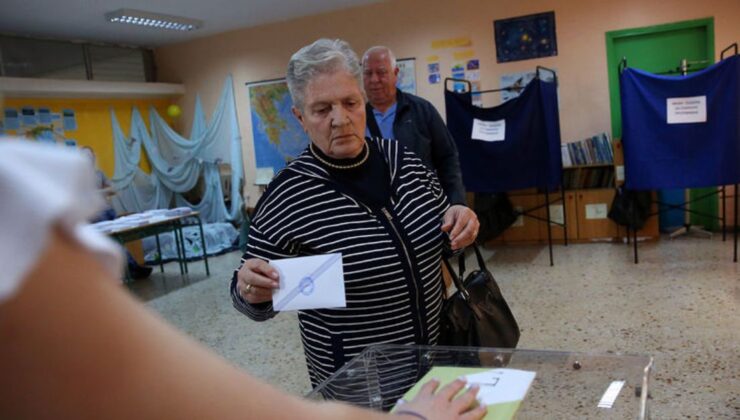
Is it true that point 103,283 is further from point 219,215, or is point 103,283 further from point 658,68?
point 219,215

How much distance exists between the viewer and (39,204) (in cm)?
26

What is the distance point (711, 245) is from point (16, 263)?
18.3ft

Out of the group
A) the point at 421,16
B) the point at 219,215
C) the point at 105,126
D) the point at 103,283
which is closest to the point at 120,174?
the point at 105,126

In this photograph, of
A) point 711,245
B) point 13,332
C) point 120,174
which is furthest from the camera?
point 120,174

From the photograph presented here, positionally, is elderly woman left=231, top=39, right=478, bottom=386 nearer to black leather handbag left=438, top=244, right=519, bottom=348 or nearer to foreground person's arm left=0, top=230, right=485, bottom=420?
black leather handbag left=438, top=244, right=519, bottom=348

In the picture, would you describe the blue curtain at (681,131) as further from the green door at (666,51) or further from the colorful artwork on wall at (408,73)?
the colorful artwork on wall at (408,73)

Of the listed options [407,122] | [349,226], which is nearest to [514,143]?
[407,122]

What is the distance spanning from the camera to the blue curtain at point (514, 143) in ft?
15.6

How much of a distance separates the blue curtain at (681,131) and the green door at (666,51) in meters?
1.34

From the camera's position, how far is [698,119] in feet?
13.5

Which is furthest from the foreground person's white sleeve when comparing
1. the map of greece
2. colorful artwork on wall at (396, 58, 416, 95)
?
the map of greece

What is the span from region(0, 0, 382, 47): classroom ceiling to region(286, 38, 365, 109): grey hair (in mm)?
5106

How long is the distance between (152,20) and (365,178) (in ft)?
19.2

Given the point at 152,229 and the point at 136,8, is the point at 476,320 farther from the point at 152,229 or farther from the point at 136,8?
the point at 136,8
